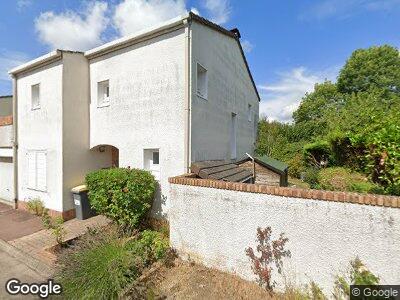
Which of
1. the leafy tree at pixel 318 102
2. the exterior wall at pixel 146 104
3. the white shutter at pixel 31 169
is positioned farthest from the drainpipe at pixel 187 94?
the leafy tree at pixel 318 102

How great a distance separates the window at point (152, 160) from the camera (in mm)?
8547

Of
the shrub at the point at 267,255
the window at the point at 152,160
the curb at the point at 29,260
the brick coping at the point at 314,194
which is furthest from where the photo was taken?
the window at the point at 152,160

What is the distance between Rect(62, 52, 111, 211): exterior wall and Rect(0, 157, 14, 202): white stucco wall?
502 centimetres

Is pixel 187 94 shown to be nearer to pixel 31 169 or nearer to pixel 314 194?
pixel 314 194

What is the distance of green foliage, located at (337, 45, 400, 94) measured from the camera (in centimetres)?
3114

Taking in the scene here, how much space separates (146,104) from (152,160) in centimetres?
197

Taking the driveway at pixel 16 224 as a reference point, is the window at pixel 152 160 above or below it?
above

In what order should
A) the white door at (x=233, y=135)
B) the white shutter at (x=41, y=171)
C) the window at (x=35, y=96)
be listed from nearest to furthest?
the white shutter at (x=41, y=171) → the window at (x=35, y=96) → the white door at (x=233, y=135)

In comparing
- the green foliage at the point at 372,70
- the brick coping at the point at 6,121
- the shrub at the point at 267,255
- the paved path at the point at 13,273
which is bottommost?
the paved path at the point at 13,273

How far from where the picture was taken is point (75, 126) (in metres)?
9.76

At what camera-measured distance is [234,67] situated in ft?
40.9

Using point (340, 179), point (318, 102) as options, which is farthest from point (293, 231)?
point (318, 102)

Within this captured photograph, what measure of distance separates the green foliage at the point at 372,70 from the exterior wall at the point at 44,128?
35.6 metres

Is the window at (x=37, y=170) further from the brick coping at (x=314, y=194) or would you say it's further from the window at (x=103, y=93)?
the brick coping at (x=314, y=194)
